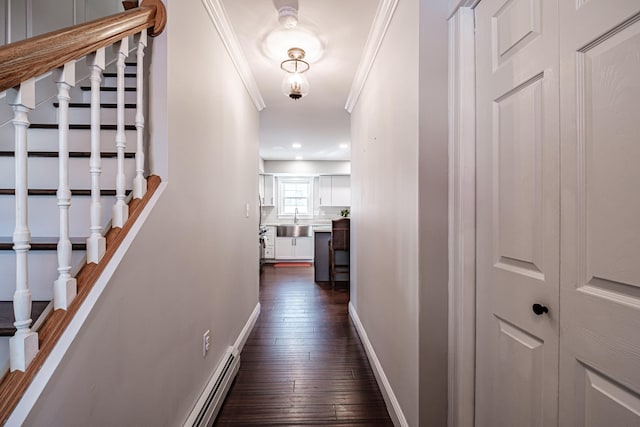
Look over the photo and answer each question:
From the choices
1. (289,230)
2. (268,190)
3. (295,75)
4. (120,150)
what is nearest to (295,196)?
(268,190)

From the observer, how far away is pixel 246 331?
2633 mm

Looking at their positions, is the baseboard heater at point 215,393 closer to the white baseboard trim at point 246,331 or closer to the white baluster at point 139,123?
the white baseboard trim at point 246,331

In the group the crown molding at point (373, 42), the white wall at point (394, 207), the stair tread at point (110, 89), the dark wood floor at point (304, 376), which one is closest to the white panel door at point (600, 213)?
the white wall at point (394, 207)

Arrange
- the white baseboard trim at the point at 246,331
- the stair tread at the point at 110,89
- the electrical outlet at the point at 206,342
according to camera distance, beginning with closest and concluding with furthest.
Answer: the electrical outlet at the point at 206,342
the stair tread at the point at 110,89
the white baseboard trim at the point at 246,331

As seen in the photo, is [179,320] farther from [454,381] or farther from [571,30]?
[571,30]

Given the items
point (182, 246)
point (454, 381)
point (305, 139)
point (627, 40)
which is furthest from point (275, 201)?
point (627, 40)

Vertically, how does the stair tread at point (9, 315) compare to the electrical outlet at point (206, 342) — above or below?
above

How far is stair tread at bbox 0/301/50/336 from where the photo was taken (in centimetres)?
74

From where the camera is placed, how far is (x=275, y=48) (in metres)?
2.16

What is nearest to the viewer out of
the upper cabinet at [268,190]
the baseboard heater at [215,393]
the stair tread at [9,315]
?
the stair tread at [9,315]

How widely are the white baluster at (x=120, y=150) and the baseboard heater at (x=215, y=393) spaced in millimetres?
1053

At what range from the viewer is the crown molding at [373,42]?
1.65 m

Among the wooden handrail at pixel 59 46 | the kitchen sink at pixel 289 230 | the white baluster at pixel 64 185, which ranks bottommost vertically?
the kitchen sink at pixel 289 230

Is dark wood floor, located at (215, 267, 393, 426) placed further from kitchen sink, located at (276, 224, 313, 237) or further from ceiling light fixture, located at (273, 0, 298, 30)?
kitchen sink, located at (276, 224, 313, 237)
